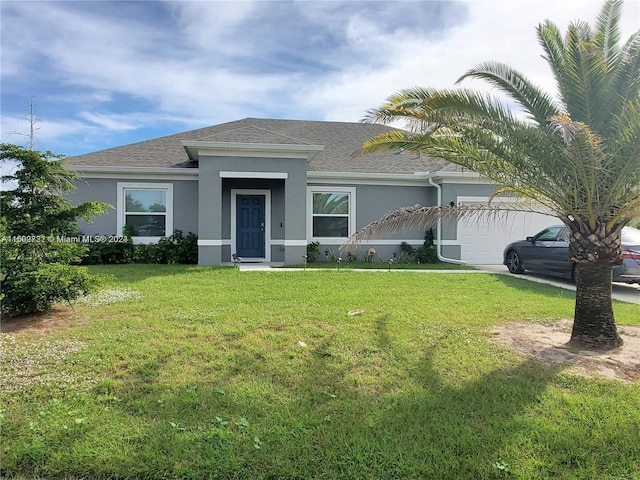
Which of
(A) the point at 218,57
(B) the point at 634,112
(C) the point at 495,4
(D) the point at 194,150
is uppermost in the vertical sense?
(A) the point at 218,57

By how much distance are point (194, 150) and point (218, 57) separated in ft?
9.45

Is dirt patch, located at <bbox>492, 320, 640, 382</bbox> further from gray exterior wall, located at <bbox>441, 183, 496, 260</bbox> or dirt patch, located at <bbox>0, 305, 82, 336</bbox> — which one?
gray exterior wall, located at <bbox>441, 183, 496, 260</bbox>

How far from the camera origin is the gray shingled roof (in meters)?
12.3

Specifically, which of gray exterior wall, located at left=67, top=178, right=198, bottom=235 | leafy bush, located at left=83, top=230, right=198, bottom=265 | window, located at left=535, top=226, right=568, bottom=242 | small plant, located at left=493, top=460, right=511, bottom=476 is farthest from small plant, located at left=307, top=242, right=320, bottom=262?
small plant, located at left=493, top=460, right=511, bottom=476

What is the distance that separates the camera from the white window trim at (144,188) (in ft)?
43.5

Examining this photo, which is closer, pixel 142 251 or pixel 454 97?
pixel 454 97

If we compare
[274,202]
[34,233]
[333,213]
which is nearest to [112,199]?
[274,202]

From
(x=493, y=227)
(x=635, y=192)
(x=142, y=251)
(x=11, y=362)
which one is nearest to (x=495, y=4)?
(x=635, y=192)

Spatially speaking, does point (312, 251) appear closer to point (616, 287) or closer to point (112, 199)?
point (112, 199)

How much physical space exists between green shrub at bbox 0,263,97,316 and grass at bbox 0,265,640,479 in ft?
1.71

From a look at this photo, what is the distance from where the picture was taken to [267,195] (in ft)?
46.3

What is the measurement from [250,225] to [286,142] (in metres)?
3.68

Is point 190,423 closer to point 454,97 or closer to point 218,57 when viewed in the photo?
point 454,97

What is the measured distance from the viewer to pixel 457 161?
5.51 metres
